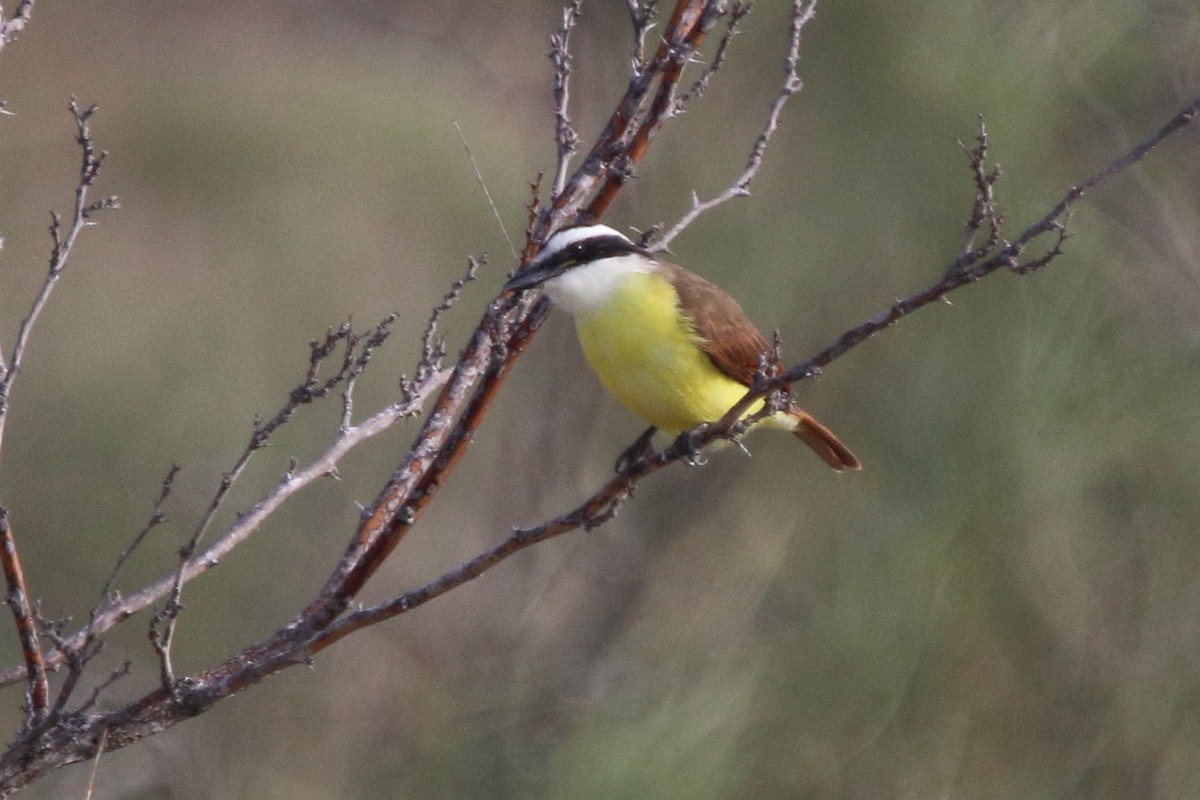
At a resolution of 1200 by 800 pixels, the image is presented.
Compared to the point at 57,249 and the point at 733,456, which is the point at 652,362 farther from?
the point at 733,456

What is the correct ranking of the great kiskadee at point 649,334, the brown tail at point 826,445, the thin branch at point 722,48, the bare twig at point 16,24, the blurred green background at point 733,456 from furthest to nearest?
1. the blurred green background at point 733,456
2. the brown tail at point 826,445
3. the great kiskadee at point 649,334
4. the thin branch at point 722,48
5. the bare twig at point 16,24

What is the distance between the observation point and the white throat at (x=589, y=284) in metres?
2.64

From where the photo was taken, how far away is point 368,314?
820 cm

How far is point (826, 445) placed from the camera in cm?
326

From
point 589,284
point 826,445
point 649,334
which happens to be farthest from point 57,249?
point 826,445

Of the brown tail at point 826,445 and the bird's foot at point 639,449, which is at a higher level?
the brown tail at point 826,445

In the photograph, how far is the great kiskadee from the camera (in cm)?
271

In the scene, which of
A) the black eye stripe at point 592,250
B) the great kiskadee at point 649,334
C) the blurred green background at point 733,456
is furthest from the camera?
the blurred green background at point 733,456

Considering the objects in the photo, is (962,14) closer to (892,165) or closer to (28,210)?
(892,165)

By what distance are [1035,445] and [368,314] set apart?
495 cm

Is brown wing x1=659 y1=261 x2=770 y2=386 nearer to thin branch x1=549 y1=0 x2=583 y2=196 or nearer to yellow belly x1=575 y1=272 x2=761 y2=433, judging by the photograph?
yellow belly x1=575 y1=272 x2=761 y2=433

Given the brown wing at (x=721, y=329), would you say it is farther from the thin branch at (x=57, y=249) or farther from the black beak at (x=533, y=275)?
the thin branch at (x=57, y=249)

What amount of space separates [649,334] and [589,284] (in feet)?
0.47

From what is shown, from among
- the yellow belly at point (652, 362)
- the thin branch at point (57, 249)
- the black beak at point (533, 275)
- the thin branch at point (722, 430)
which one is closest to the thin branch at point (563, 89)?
the black beak at point (533, 275)
